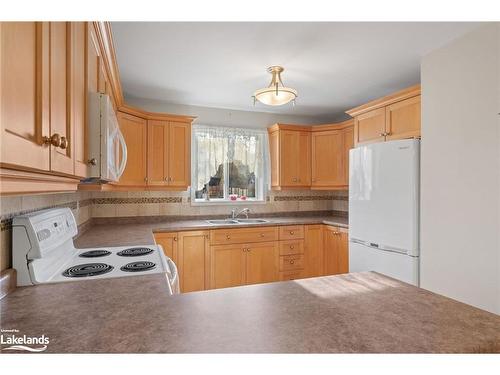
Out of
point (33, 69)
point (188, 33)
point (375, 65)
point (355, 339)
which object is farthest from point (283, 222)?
point (33, 69)

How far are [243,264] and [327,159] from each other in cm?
175

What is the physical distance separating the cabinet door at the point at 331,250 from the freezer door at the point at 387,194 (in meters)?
0.59

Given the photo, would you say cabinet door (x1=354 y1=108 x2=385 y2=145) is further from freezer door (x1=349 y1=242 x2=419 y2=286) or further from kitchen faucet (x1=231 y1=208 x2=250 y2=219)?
kitchen faucet (x1=231 y1=208 x2=250 y2=219)

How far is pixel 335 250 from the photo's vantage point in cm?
342

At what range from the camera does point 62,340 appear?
0.76 meters

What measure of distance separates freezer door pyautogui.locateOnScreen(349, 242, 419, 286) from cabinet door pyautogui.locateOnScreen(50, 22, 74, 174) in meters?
2.40

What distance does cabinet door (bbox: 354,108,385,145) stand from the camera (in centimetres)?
285

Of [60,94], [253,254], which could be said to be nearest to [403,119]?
[253,254]

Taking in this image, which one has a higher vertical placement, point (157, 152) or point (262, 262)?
point (157, 152)

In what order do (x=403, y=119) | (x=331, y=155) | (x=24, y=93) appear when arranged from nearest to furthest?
(x=24, y=93)
(x=403, y=119)
(x=331, y=155)

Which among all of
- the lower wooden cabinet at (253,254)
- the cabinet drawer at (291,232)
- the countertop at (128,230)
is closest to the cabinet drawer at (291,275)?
the lower wooden cabinet at (253,254)

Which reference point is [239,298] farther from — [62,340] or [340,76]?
[340,76]

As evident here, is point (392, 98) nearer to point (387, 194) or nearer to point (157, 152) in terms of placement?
point (387, 194)

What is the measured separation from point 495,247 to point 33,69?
2401mm
